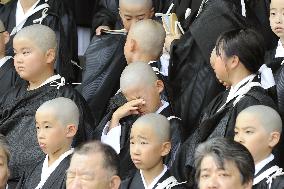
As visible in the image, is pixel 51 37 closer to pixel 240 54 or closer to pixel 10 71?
pixel 10 71

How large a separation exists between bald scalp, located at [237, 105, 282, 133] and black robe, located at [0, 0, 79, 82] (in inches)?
97.3

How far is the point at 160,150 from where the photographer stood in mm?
6762

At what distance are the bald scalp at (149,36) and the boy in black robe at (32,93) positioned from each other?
1.85 ft

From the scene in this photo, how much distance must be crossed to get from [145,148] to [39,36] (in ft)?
4.61

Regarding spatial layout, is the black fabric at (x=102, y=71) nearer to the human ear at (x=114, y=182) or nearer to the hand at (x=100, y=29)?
the hand at (x=100, y=29)

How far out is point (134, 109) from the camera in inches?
285

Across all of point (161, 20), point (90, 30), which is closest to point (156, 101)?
point (161, 20)

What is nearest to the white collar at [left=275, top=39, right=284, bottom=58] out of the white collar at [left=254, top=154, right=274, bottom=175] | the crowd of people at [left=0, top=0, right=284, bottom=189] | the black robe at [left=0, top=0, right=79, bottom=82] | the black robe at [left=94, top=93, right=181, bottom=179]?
the crowd of people at [left=0, top=0, right=284, bottom=189]

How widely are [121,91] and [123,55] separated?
0.89 metres

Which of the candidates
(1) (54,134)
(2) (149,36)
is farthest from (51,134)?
(2) (149,36)

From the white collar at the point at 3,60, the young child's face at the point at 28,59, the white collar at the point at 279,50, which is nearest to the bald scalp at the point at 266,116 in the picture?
the white collar at the point at 279,50

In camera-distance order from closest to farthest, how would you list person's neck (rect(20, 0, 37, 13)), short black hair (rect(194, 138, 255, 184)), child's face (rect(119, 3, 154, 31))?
1. short black hair (rect(194, 138, 255, 184))
2. child's face (rect(119, 3, 154, 31))
3. person's neck (rect(20, 0, 37, 13))

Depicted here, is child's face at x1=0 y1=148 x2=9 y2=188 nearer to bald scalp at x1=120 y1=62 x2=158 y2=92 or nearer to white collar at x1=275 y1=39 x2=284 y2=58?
bald scalp at x1=120 y1=62 x2=158 y2=92

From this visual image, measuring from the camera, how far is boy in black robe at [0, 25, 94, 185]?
24.6ft
